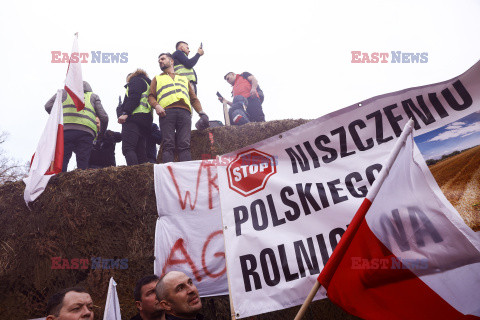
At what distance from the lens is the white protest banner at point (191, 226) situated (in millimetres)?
4273

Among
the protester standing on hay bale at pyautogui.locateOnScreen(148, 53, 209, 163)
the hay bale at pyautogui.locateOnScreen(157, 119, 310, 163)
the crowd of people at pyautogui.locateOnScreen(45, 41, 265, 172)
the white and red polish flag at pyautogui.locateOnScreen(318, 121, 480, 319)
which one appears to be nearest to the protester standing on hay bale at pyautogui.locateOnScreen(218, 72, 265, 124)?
the hay bale at pyautogui.locateOnScreen(157, 119, 310, 163)

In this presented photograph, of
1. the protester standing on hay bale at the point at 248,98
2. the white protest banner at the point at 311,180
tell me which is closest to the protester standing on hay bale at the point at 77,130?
the protester standing on hay bale at the point at 248,98

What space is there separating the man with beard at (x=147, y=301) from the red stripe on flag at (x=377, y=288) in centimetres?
197

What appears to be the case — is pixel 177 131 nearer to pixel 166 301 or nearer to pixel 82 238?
pixel 82 238

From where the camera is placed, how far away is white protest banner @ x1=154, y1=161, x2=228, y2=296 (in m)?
4.27

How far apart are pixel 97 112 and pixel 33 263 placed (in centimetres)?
265

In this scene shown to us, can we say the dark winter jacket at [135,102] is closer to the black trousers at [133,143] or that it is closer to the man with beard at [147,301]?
the black trousers at [133,143]

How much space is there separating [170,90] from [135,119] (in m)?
0.68

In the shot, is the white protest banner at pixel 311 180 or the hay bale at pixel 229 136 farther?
the hay bale at pixel 229 136

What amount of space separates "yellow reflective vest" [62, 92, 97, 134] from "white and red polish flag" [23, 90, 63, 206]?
367 millimetres

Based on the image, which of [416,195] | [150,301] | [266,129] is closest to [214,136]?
[266,129]

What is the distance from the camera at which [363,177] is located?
3.06 metres

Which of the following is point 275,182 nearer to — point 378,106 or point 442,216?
point 378,106

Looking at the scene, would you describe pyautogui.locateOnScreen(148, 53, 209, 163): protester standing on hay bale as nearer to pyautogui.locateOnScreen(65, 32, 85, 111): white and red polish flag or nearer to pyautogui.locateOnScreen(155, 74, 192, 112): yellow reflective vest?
pyautogui.locateOnScreen(155, 74, 192, 112): yellow reflective vest
